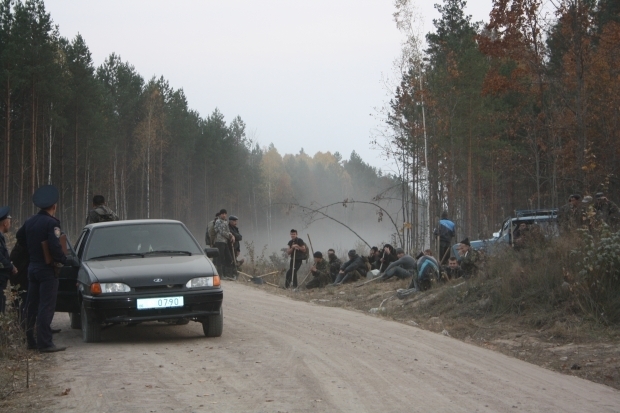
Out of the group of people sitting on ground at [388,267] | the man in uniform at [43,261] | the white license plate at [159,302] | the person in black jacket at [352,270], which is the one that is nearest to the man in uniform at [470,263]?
the group of people sitting on ground at [388,267]

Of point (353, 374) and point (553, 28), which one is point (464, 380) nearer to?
point (353, 374)

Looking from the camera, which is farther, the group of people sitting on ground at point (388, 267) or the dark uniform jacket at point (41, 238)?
the group of people sitting on ground at point (388, 267)

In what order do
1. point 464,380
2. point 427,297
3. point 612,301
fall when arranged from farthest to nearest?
point 427,297
point 612,301
point 464,380

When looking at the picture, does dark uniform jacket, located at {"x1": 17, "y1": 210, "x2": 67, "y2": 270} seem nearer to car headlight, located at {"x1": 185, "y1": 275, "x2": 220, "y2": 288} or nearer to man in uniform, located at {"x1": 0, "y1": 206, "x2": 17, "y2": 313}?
man in uniform, located at {"x1": 0, "y1": 206, "x2": 17, "y2": 313}

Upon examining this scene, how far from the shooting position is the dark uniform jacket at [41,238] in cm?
882

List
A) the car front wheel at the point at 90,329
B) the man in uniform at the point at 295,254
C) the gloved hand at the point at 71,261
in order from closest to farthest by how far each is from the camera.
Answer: the gloved hand at the point at 71,261, the car front wheel at the point at 90,329, the man in uniform at the point at 295,254

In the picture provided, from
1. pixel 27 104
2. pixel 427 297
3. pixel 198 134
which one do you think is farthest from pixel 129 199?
pixel 427 297

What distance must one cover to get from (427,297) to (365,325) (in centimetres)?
385

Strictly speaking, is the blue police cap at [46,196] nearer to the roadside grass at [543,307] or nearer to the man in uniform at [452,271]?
the roadside grass at [543,307]

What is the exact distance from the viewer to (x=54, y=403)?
20.7ft

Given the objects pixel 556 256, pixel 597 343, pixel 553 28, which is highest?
pixel 553 28

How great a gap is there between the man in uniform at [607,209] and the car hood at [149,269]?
7.53m

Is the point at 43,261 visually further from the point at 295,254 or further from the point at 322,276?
the point at 295,254

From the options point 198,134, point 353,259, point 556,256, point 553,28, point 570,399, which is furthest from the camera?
point 198,134
